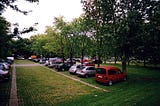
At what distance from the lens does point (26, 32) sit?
31.2 feet

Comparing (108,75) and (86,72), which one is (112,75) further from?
(86,72)

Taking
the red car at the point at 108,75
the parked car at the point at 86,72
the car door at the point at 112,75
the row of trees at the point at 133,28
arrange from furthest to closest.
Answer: the parked car at the point at 86,72 → the car door at the point at 112,75 → the red car at the point at 108,75 → the row of trees at the point at 133,28

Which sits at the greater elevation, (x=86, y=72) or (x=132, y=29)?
(x=132, y=29)

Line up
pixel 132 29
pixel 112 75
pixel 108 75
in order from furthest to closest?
1. pixel 132 29
2. pixel 112 75
3. pixel 108 75

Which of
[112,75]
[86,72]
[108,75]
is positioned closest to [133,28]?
[112,75]

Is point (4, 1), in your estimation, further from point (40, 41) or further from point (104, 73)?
point (40, 41)

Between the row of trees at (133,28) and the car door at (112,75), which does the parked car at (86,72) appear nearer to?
the row of trees at (133,28)

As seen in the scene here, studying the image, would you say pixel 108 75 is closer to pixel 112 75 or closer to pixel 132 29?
pixel 112 75

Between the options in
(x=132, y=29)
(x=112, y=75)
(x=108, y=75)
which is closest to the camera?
(x=108, y=75)

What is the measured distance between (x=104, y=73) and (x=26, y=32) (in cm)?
1064

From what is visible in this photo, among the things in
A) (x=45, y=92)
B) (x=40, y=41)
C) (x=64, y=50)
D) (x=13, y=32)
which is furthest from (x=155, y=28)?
(x=40, y=41)

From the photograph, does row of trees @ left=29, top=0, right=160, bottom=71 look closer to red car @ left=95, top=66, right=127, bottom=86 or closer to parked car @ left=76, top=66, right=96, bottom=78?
red car @ left=95, top=66, right=127, bottom=86

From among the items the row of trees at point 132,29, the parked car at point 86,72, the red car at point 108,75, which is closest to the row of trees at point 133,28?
the row of trees at point 132,29

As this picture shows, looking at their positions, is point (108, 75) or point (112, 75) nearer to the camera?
point (108, 75)
